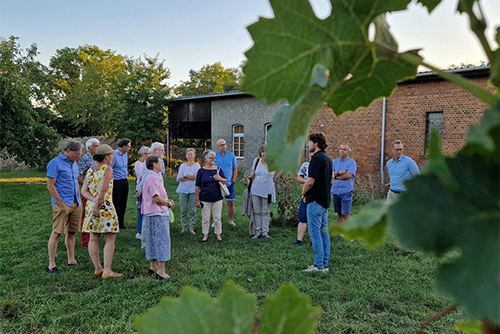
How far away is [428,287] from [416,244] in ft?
17.3

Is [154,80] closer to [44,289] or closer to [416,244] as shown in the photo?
[44,289]

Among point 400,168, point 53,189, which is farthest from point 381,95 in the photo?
point 400,168

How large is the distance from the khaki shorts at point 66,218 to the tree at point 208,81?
3744 cm

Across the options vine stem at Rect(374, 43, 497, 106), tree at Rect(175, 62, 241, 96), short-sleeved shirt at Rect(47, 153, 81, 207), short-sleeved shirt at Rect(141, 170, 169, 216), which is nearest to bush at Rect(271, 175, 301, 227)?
short-sleeved shirt at Rect(141, 170, 169, 216)

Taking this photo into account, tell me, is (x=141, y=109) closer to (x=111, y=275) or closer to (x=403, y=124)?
(x=403, y=124)

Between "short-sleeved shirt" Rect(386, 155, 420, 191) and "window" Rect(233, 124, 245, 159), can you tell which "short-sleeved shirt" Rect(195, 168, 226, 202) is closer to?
"short-sleeved shirt" Rect(386, 155, 420, 191)

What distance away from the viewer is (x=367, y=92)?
16.9 inches

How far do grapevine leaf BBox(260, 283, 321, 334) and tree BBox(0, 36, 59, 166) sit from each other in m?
18.4

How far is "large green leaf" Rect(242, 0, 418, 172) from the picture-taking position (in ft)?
1.05

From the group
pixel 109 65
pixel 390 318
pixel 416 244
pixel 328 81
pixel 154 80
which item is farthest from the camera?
pixel 109 65

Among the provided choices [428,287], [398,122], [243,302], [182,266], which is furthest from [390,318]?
[398,122]

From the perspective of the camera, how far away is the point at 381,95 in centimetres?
44

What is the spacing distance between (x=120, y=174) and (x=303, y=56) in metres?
7.68

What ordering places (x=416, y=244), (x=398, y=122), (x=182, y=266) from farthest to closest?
(x=398, y=122) < (x=182, y=266) < (x=416, y=244)
